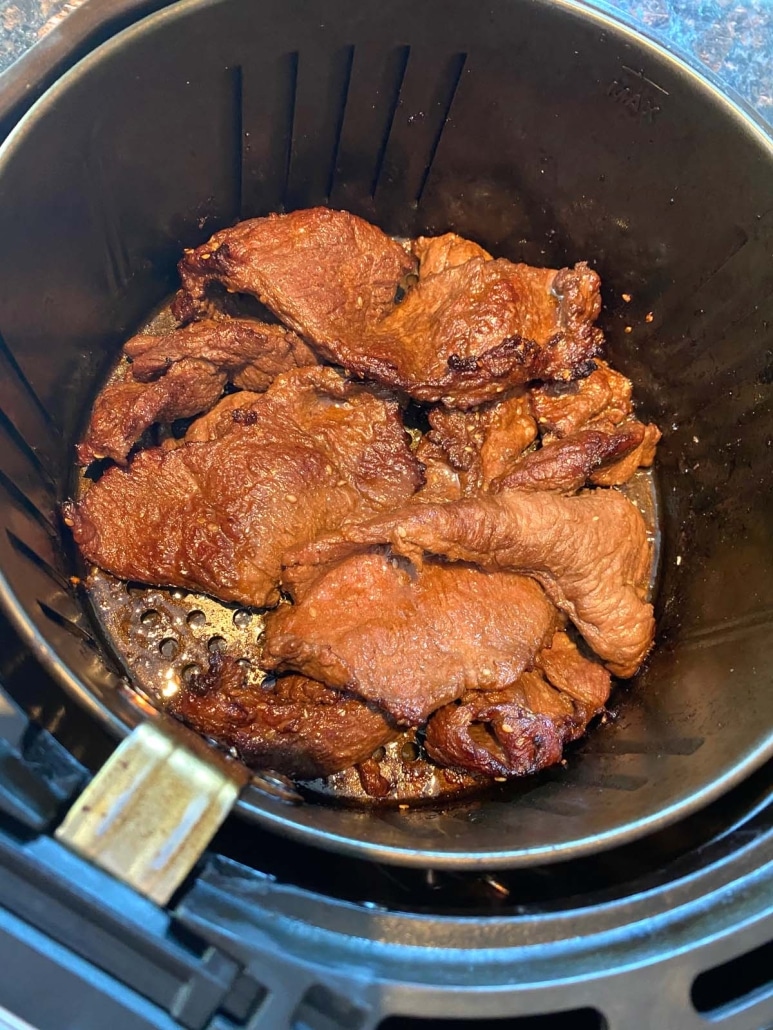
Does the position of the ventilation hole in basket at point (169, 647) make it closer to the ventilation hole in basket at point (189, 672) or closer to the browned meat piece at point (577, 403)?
the ventilation hole in basket at point (189, 672)

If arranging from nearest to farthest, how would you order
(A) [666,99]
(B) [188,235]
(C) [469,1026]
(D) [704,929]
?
1. (D) [704,929]
2. (C) [469,1026]
3. (A) [666,99]
4. (B) [188,235]

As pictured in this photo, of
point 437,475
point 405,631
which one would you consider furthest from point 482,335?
point 405,631

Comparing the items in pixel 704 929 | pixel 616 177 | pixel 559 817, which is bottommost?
pixel 559 817

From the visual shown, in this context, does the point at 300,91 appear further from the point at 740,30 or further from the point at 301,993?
the point at 301,993

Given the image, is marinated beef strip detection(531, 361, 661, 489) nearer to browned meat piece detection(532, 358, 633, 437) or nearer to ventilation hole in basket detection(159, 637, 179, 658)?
browned meat piece detection(532, 358, 633, 437)

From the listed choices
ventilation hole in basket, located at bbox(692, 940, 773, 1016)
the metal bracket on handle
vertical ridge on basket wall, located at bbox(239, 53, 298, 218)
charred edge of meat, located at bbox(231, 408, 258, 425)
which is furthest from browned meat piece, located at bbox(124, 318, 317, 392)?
ventilation hole in basket, located at bbox(692, 940, 773, 1016)

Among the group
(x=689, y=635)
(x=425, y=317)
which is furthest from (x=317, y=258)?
(x=689, y=635)

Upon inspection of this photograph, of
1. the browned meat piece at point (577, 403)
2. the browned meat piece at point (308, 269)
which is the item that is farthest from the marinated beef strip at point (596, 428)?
the browned meat piece at point (308, 269)
